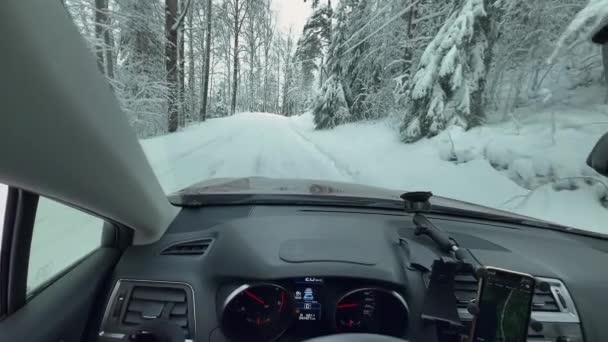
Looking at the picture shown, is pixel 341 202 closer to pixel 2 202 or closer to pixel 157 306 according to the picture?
pixel 157 306

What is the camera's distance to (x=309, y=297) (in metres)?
1.78

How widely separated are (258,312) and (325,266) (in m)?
0.41

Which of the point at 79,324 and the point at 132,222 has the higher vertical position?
the point at 132,222

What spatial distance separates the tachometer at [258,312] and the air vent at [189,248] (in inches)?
14.6

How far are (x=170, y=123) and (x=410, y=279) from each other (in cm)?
985

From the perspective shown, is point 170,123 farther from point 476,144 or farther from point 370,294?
point 370,294

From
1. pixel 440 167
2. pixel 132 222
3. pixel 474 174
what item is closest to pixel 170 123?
pixel 440 167

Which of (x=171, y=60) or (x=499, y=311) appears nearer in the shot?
(x=499, y=311)

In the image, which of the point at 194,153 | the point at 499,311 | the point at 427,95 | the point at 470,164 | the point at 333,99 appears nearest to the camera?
the point at 499,311

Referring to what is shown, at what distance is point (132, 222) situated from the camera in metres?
1.63

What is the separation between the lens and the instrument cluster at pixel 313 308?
5.67 ft

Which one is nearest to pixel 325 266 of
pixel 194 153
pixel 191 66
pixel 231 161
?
pixel 231 161

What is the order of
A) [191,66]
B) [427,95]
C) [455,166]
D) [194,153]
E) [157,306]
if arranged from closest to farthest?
[157,306] → [455,166] → [194,153] → [427,95] → [191,66]

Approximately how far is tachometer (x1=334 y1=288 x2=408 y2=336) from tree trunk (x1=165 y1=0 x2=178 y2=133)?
6825 mm
